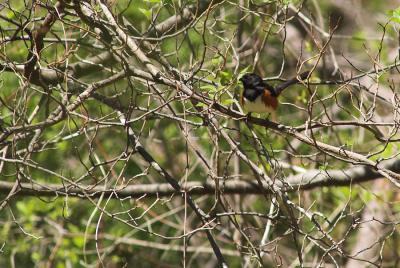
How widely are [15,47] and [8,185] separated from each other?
1.20 m

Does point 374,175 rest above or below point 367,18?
below

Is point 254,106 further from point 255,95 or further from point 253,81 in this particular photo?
point 253,81

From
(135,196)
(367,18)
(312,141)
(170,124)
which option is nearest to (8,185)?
(135,196)

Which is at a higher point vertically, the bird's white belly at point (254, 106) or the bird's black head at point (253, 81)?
the bird's black head at point (253, 81)

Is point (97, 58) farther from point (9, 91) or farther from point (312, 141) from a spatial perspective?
point (312, 141)

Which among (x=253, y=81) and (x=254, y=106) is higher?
(x=253, y=81)

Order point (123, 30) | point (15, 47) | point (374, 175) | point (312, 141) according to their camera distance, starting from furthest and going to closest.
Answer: point (15, 47) < point (374, 175) < point (123, 30) < point (312, 141)

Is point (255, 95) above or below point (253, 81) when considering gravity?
below

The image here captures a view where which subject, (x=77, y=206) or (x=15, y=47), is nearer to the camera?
(x=15, y=47)

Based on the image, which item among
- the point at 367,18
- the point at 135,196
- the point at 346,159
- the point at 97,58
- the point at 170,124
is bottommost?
the point at 346,159

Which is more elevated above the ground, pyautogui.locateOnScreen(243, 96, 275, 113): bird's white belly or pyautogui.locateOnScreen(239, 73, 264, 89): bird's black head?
pyautogui.locateOnScreen(239, 73, 264, 89): bird's black head

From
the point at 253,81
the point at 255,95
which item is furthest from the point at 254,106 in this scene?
the point at 253,81

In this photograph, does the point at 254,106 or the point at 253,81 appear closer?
the point at 254,106

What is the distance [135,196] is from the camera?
4281mm
